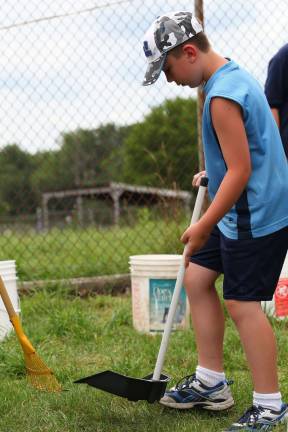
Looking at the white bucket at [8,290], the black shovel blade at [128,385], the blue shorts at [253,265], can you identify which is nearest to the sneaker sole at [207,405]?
the black shovel blade at [128,385]

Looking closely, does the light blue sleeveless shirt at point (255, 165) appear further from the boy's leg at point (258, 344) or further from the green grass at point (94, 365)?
the green grass at point (94, 365)

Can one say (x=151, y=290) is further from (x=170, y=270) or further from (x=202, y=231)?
(x=202, y=231)

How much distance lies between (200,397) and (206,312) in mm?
319

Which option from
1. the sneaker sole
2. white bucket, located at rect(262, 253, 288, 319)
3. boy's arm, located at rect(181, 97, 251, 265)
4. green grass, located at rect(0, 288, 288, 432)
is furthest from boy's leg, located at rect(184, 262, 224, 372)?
white bucket, located at rect(262, 253, 288, 319)

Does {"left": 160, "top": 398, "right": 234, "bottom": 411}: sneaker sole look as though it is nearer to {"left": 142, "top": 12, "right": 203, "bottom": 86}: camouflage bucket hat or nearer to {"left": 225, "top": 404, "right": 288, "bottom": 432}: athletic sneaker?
{"left": 225, "top": 404, "right": 288, "bottom": 432}: athletic sneaker

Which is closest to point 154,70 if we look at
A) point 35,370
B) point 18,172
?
point 35,370

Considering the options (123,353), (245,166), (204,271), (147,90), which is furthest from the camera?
(147,90)

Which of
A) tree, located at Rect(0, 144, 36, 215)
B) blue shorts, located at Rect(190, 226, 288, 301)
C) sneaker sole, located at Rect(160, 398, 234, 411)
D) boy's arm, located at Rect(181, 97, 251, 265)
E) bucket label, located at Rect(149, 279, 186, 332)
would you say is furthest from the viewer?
tree, located at Rect(0, 144, 36, 215)

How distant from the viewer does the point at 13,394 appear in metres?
2.92

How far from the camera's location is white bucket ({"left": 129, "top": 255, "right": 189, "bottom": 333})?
4.07 m

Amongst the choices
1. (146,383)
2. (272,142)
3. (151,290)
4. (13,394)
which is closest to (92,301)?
(151,290)

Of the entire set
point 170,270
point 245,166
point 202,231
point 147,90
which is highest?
point 147,90

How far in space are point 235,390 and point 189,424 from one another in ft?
1.45

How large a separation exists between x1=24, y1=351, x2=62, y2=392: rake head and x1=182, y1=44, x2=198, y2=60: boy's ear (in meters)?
1.43
